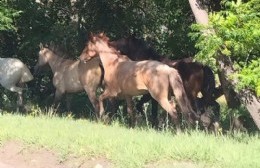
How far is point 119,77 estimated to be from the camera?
45.3ft

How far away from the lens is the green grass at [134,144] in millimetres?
8477

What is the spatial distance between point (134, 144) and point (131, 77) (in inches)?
157

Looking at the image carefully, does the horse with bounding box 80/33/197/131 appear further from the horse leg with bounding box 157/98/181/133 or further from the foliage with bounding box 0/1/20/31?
the foliage with bounding box 0/1/20/31

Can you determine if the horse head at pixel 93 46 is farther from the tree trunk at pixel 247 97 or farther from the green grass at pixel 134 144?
the tree trunk at pixel 247 97

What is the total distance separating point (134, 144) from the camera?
939cm

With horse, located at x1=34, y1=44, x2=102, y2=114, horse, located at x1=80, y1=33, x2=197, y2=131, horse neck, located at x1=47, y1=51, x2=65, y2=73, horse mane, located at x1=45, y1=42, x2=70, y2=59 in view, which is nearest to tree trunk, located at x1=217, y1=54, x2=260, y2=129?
horse, located at x1=80, y1=33, x2=197, y2=131

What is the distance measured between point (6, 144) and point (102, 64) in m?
5.09

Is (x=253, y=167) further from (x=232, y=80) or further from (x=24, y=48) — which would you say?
(x=24, y=48)

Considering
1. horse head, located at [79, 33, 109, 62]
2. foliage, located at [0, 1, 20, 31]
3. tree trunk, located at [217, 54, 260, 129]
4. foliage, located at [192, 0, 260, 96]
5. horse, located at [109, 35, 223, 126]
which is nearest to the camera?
foliage, located at [192, 0, 260, 96]

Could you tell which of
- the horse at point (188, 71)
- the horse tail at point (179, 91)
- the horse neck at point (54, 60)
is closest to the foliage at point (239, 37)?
the horse tail at point (179, 91)

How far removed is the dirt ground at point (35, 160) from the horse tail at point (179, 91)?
3538 mm

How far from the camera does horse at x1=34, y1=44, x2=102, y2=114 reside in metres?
15.8

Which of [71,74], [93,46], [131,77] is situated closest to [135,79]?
[131,77]

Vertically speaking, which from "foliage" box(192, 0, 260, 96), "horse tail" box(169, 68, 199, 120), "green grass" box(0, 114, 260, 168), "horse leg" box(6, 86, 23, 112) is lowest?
"horse leg" box(6, 86, 23, 112)
